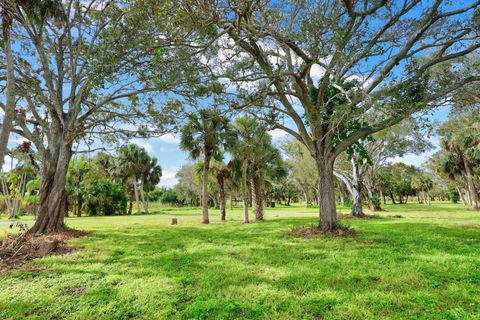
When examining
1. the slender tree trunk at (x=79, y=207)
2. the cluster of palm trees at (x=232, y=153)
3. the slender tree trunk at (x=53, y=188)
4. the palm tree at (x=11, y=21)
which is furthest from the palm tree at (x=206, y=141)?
the slender tree trunk at (x=79, y=207)

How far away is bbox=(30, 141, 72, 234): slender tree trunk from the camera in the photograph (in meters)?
10.2

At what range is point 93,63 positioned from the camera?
863 centimetres

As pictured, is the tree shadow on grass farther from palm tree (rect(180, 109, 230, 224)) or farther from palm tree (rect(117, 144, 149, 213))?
palm tree (rect(117, 144, 149, 213))

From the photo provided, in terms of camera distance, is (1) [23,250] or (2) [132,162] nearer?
(1) [23,250]

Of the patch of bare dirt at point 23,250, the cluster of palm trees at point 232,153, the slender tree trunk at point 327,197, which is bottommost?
the patch of bare dirt at point 23,250

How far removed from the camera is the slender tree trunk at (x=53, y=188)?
400 inches

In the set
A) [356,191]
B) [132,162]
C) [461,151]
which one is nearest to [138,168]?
[132,162]

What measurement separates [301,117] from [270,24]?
13.9ft

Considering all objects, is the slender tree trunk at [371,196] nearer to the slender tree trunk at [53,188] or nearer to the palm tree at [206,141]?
the palm tree at [206,141]

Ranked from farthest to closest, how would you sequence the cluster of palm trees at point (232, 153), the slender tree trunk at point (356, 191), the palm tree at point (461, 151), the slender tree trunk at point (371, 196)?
the slender tree trunk at point (371, 196)
the slender tree trunk at point (356, 191)
the palm tree at point (461, 151)
the cluster of palm trees at point (232, 153)

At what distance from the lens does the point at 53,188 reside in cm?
1036

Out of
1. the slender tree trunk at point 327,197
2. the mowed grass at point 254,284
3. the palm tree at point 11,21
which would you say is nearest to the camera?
the mowed grass at point 254,284

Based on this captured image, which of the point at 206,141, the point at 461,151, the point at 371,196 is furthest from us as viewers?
the point at 371,196

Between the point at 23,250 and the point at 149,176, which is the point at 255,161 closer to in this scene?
the point at 23,250
